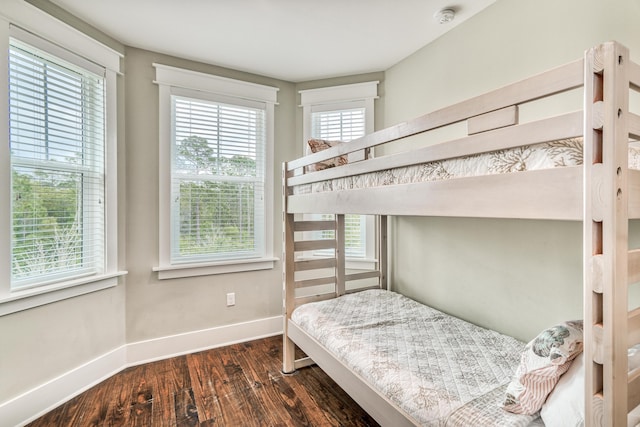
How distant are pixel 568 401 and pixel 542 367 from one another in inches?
3.7

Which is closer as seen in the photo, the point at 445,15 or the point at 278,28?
the point at 445,15

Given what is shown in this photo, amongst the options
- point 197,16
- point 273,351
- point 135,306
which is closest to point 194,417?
point 273,351

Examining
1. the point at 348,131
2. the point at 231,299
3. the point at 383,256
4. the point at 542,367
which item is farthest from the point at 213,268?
the point at 542,367

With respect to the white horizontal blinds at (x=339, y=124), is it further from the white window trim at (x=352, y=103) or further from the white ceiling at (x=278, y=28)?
the white ceiling at (x=278, y=28)

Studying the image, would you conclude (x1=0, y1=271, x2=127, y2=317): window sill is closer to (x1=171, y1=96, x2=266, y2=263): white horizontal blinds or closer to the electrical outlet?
(x1=171, y1=96, x2=266, y2=263): white horizontal blinds

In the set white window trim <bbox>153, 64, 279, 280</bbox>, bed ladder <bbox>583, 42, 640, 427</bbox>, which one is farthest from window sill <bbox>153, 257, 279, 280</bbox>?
bed ladder <bbox>583, 42, 640, 427</bbox>

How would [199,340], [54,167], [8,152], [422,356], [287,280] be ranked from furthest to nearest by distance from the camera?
[199,340] → [287,280] → [54,167] → [8,152] → [422,356]

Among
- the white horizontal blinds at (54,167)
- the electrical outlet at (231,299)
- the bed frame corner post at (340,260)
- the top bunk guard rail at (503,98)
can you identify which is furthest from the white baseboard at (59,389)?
the top bunk guard rail at (503,98)

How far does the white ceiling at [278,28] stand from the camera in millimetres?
1936

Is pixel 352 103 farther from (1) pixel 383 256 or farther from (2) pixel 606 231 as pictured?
(2) pixel 606 231

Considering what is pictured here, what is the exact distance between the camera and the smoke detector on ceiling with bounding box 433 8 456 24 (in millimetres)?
1979

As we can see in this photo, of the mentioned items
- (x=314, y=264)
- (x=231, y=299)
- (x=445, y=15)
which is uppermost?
(x=445, y=15)

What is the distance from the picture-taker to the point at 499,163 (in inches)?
37.3

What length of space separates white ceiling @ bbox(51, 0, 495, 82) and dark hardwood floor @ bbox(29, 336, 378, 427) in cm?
238
